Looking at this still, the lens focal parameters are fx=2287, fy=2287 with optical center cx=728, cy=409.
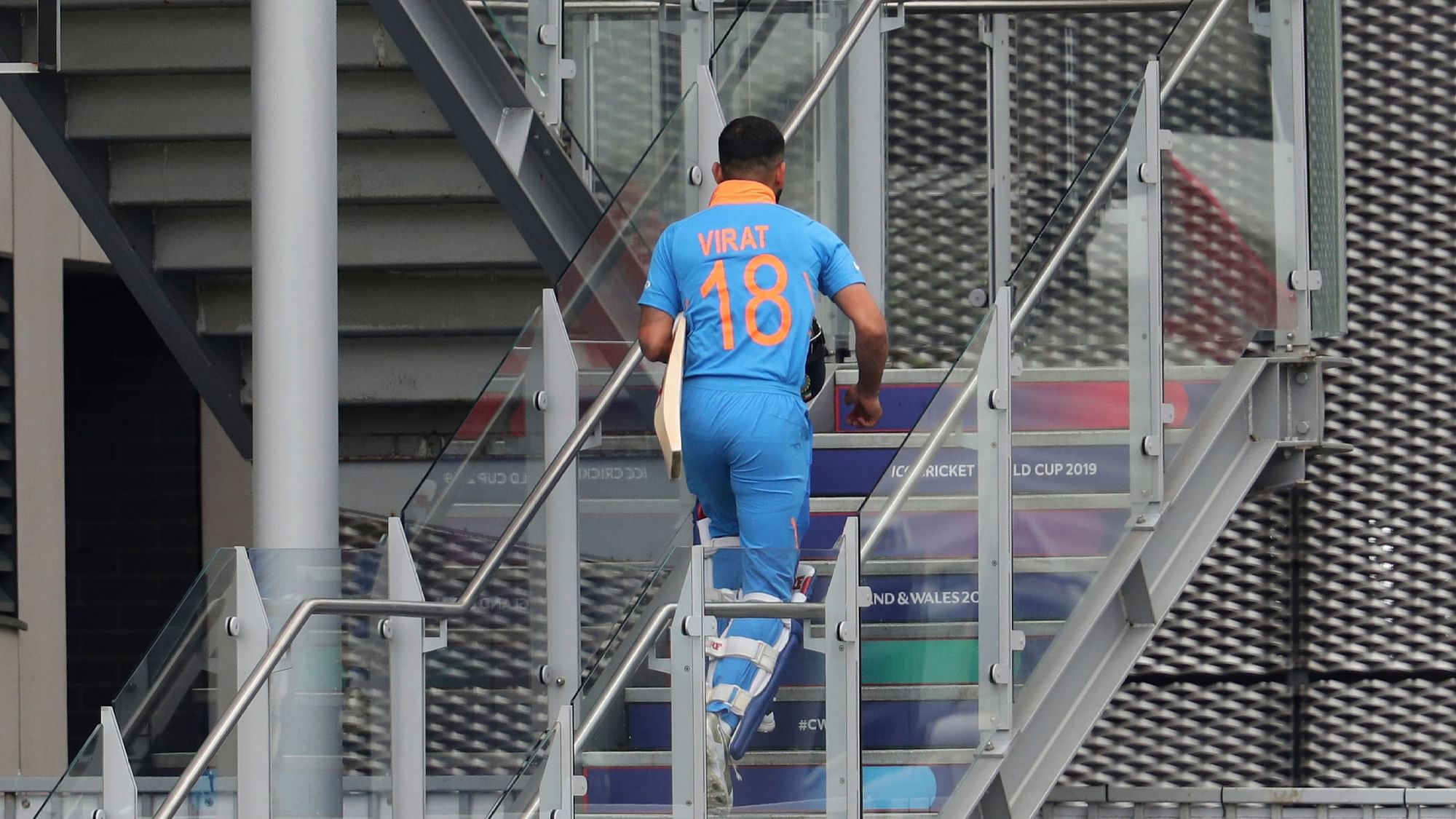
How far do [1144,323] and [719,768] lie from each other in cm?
161

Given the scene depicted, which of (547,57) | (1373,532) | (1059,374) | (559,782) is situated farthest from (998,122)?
(559,782)

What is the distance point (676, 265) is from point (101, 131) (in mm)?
2828

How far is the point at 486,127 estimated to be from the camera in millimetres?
6160

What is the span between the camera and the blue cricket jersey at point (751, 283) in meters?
4.62

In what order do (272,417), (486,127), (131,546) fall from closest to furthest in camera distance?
(272,417), (486,127), (131,546)

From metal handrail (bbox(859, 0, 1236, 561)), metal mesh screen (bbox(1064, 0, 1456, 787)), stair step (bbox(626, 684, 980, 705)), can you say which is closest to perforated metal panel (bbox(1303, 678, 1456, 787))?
metal mesh screen (bbox(1064, 0, 1456, 787))

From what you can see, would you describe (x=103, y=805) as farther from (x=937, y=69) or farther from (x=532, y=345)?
(x=937, y=69)

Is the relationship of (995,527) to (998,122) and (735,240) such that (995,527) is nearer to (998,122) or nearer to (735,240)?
(735,240)

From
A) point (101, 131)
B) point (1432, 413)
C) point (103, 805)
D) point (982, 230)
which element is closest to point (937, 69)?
point (982, 230)

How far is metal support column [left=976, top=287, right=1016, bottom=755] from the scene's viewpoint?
193 inches

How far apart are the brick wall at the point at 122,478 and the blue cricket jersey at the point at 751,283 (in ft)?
20.3

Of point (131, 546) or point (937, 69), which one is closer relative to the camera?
point (937, 69)

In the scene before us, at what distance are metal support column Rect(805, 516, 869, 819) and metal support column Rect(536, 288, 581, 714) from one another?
91 centimetres

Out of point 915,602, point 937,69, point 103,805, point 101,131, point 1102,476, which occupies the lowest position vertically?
point 103,805
